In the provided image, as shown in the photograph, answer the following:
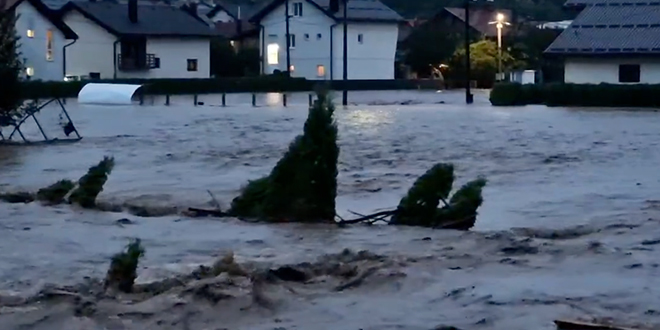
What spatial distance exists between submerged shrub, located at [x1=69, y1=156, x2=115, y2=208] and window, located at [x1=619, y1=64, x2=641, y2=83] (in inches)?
1586

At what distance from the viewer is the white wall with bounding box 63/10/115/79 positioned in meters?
77.0

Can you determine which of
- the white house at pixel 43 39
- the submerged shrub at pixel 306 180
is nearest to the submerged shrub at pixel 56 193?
the submerged shrub at pixel 306 180

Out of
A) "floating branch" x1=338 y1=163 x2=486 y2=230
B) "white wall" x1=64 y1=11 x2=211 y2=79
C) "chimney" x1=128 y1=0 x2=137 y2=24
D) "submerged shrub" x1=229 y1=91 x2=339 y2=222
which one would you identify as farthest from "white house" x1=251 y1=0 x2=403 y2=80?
"floating branch" x1=338 y1=163 x2=486 y2=230

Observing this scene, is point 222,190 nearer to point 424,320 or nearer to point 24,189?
point 24,189

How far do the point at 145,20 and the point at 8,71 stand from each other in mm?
52059

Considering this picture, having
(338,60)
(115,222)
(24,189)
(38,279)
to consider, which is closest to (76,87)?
(338,60)

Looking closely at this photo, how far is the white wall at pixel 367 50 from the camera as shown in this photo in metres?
84.2

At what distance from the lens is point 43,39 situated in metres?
73.8

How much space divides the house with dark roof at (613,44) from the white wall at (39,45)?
30.3 meters

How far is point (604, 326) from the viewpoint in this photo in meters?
8.67

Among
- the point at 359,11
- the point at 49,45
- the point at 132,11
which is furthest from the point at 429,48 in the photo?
the point at 49,45

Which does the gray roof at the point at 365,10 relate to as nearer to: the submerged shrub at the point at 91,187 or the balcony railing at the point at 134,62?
the balcony railing at the point at 134,62

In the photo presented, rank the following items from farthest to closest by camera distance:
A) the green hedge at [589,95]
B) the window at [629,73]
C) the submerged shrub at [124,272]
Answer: the window at [629,73], the green hedge at [589,95], the submerged shrub at [124,272]

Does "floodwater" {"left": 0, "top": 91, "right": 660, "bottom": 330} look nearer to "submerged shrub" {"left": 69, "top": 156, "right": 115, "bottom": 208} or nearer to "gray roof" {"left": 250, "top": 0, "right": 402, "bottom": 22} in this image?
"submerged shrub" {"left": 69, "top": 156, "right": 115, "bottom": 208}
